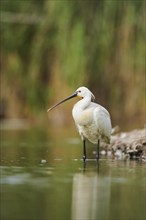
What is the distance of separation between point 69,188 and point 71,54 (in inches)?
460

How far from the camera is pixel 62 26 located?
1925 centimetres

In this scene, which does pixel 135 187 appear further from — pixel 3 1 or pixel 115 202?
pixel 3 1

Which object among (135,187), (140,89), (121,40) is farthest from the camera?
(140,89)

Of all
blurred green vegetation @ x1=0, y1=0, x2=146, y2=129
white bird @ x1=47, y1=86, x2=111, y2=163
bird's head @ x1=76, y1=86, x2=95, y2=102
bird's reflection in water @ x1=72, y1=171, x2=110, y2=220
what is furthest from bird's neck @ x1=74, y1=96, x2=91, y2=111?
blurred green vegetation @ x1=0, y1=0, x2=146, y2=129

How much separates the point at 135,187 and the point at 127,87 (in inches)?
542

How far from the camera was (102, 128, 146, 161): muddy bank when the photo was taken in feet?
35.8

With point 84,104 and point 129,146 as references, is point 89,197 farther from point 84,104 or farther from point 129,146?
point 129,146

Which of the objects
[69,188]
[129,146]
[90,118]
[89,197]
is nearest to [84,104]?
[90,118]

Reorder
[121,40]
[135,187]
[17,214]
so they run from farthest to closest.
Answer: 1. [121,40]
2. [135,187]
3. [17,214]

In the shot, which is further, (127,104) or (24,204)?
(127,104)

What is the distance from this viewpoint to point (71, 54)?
19.4 metres

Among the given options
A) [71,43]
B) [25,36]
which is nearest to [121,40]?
[71,43]

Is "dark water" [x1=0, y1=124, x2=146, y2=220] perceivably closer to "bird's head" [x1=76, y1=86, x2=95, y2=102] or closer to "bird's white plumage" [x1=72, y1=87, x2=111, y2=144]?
"bird's white plumage" [x1=72, y1=87, x2=111, y2=144]

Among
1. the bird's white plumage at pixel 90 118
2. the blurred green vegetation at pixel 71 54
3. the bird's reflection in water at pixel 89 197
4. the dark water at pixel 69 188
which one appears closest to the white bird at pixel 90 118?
the bird's white plumage at pixel 90 118
